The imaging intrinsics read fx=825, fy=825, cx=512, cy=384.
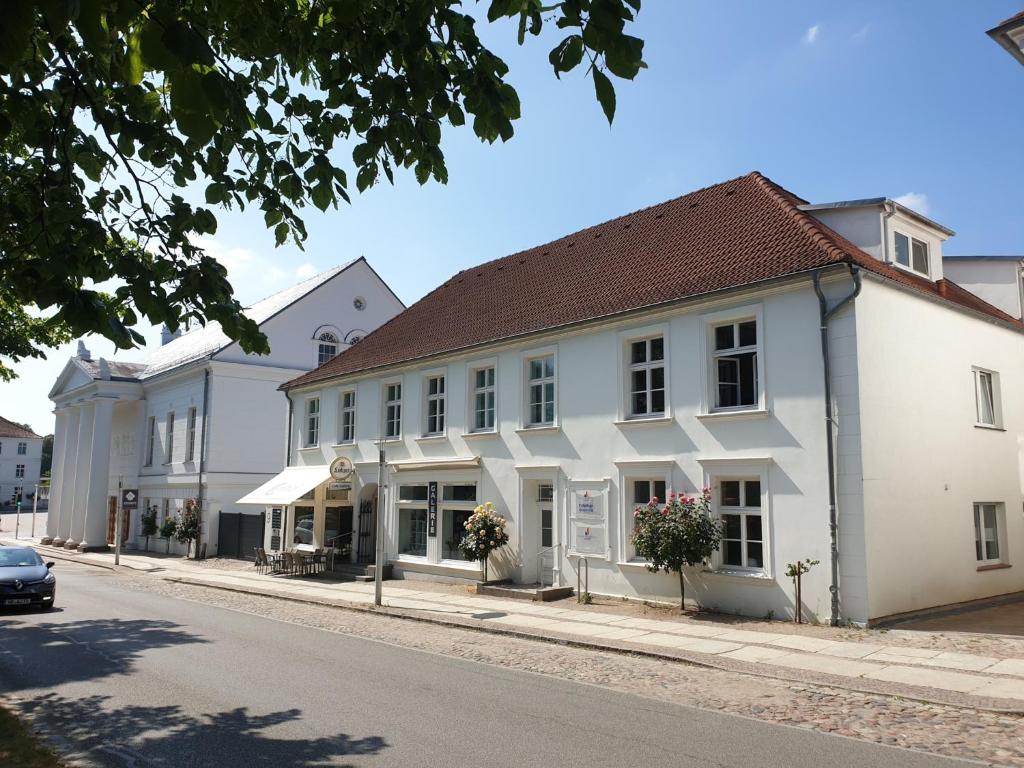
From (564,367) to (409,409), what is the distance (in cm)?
645

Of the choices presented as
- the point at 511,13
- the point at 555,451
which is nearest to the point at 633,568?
the point at 555,451

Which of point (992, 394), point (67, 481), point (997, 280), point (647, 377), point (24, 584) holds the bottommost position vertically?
point (24, 584)

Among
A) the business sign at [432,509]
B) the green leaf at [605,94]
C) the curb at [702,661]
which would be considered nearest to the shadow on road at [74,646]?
the curb at [702,661]

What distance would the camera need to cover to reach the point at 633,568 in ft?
56.1

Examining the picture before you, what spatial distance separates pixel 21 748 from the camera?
22.4 feet

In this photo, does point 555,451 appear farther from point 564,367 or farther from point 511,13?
point 511,13

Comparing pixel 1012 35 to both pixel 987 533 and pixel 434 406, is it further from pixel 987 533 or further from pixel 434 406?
pixel 434 406

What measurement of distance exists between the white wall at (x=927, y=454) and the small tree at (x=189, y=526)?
27.3 m

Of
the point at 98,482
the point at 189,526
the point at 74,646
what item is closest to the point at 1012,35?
the point at 74,646

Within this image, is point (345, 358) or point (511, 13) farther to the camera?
point (345, 358)

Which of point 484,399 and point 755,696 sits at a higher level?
point 484,399

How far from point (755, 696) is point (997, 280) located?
1687 cm

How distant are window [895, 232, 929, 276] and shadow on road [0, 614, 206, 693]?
1532 centimetres

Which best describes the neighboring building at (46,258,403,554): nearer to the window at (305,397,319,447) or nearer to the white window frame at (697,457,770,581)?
the window at (305,397,319,447)
